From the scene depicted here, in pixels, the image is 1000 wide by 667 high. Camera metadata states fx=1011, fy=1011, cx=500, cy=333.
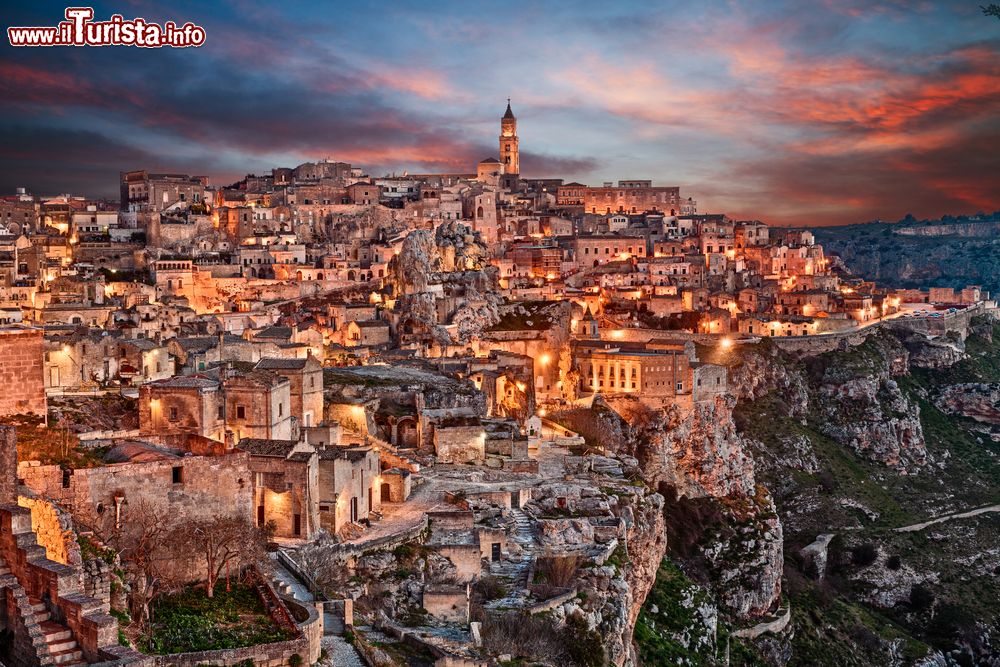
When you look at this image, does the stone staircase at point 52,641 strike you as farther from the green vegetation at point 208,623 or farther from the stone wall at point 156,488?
the stone wall at point 156,488

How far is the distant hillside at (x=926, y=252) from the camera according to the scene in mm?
150125

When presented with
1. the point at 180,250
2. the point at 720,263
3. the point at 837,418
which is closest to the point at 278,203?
the point at 180,250

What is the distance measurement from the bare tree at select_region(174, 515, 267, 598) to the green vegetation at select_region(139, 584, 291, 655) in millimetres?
422

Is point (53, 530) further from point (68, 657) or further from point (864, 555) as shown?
point (864, 555)

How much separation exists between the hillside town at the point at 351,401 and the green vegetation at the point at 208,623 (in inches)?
8.1

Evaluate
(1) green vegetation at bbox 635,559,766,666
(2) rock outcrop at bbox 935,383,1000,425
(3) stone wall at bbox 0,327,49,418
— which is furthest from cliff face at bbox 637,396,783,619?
(3) stone wall at bbox 0,327,49,418

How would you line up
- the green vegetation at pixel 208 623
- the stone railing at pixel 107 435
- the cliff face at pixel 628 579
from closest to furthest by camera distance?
the green vegetation at pixel 208 623
the stone railing at pixel 107 435
the cliff face at pixel 628 579

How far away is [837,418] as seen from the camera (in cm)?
6550

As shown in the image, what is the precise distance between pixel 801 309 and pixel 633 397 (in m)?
33.8

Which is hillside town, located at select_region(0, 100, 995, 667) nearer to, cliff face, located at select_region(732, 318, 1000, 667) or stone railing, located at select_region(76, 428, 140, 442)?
stone railing, located at select_region(76, 428, 140, 442)

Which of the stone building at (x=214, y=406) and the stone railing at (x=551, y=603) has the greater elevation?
the stone building at (x=214, y=406)

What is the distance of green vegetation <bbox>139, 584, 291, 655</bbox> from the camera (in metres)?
16.0

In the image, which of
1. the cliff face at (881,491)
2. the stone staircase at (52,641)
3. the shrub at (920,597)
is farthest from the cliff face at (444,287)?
the stone staircase at (52,641)

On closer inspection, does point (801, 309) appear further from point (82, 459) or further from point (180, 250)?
point (82, 459)
